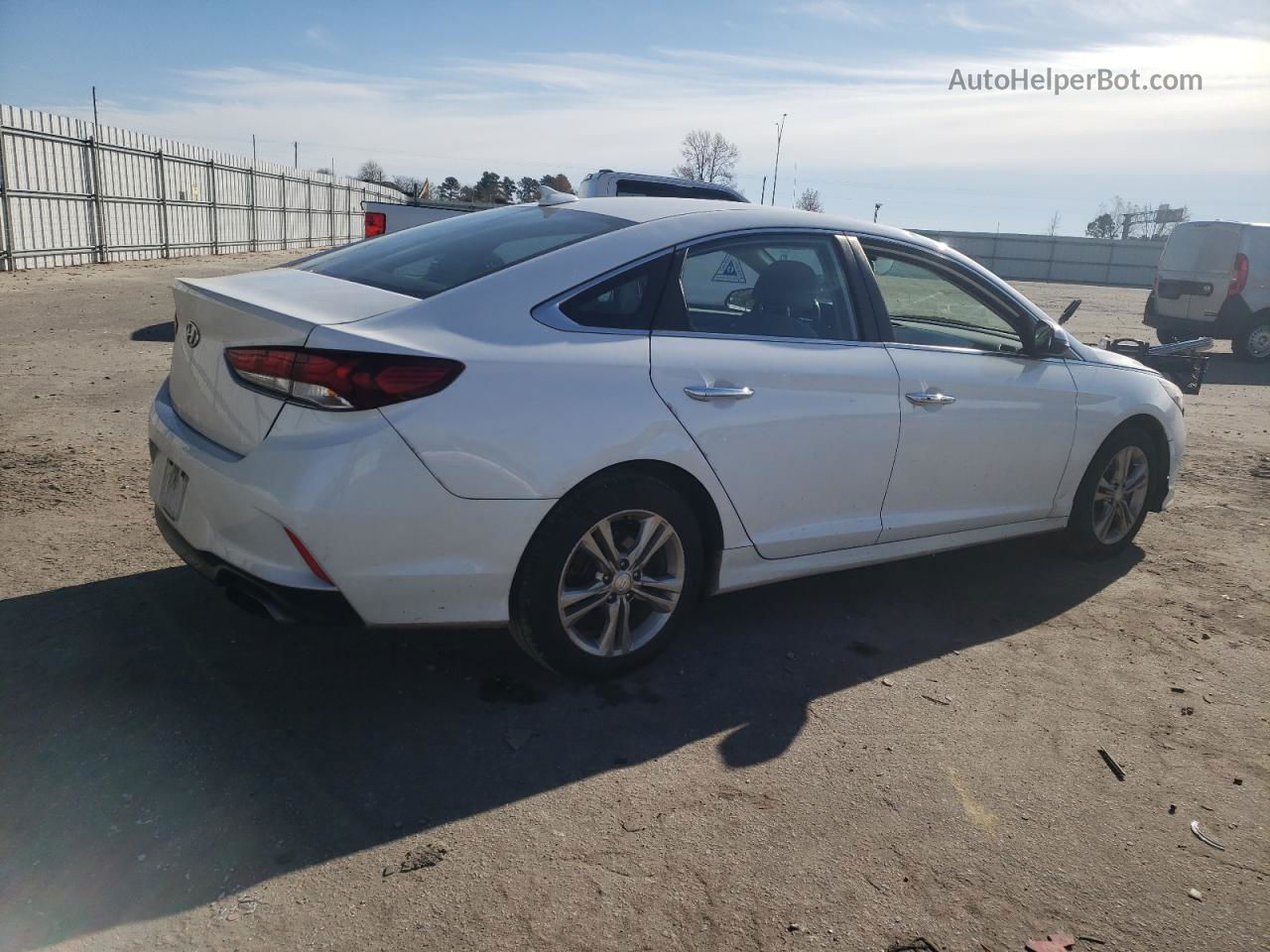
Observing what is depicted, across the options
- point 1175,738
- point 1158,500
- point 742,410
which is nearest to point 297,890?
point 742,410

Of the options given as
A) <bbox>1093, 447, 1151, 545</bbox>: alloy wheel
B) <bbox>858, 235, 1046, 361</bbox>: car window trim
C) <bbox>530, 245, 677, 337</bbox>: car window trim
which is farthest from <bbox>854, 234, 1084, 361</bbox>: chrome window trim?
<bbox>530, 245, 677, 337</bbox>: car window trim

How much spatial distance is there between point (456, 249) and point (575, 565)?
1.26 m

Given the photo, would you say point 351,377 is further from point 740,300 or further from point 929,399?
point 929,399

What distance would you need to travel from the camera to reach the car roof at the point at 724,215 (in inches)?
154

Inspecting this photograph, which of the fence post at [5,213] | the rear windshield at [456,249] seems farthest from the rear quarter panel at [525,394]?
the fence post at [5,213]

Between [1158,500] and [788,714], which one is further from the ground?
[1158,500]

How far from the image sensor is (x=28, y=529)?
15.4 ft

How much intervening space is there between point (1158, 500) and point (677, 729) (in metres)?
3.53

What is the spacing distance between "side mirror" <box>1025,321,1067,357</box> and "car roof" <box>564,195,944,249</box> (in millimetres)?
727

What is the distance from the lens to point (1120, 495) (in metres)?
5.43

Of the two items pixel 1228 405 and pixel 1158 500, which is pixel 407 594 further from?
pixel 1228 405

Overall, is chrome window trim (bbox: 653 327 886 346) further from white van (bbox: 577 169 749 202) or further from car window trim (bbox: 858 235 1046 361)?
white van (bbox: 577 169 749 202)

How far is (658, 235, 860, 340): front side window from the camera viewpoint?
3770 mm

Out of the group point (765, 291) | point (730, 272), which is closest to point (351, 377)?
point (730, 272)
